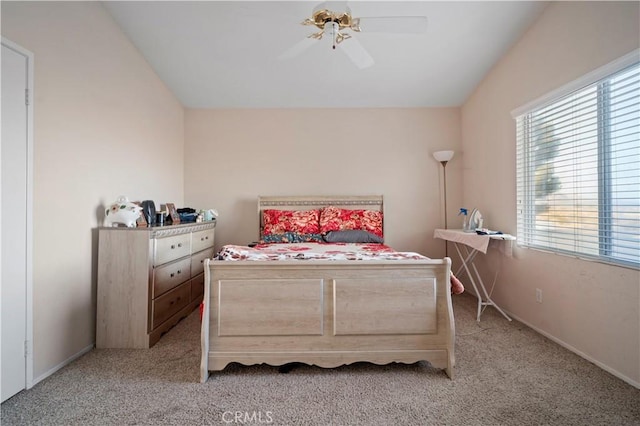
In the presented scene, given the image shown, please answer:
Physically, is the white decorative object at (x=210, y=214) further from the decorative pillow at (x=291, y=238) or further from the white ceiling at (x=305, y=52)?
the white ceiling at (x=305, y=52)

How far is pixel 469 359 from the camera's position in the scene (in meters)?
2.08

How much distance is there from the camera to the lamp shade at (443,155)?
12.0ft

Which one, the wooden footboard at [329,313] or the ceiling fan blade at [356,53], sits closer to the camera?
the wooden footboard at [329,313]

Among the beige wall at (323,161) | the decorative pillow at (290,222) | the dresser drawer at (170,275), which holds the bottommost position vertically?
the dresser drawer at (170,275)

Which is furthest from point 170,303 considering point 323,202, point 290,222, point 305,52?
point 305,52

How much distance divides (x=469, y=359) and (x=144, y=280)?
253cm

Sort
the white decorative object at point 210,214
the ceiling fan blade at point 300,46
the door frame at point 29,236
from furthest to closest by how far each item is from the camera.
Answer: the white decorative object at point 210,214 < the ceiling fan blade at point 300,46 < the door frame at point 29,236

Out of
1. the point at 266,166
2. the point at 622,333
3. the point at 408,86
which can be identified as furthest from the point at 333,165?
the point at 622,333

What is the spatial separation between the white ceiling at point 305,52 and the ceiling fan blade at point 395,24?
0.23 meters

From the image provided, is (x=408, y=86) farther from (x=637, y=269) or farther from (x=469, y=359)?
(x=469, y=359)

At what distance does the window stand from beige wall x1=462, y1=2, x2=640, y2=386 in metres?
0.10

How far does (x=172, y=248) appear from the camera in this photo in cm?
262

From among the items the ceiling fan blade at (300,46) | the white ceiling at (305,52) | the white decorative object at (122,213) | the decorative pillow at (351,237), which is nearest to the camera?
the ceiling fan blade at (300,46)

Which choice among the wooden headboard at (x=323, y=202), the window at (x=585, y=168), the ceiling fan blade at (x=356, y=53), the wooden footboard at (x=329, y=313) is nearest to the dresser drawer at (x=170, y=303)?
the wooden footboard at (x=329, y=313)
